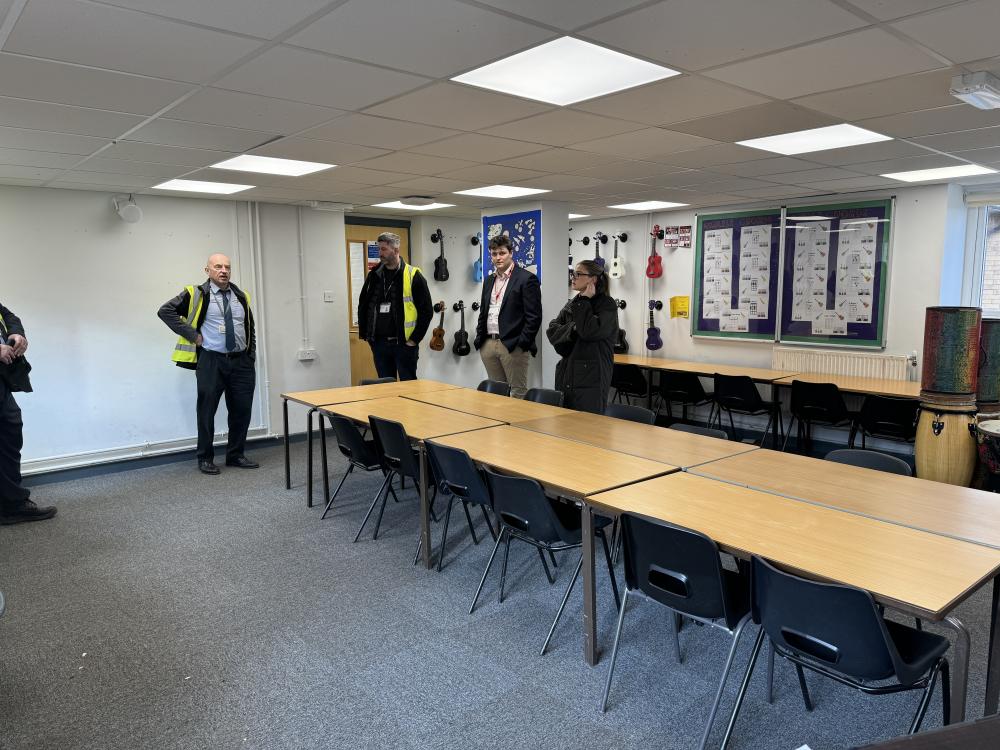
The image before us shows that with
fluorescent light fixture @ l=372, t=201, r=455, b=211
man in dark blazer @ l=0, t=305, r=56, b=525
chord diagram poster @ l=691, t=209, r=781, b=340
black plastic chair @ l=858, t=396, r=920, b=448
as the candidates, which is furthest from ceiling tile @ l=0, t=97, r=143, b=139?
chord diagram poster @ l=691, t=209, r=781, b=340

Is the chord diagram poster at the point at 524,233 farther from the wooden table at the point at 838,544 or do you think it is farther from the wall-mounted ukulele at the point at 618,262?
the wooden table at the point at 838,544

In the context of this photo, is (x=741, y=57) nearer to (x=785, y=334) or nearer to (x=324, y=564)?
(x=324, y=564)

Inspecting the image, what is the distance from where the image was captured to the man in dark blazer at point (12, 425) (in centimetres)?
437

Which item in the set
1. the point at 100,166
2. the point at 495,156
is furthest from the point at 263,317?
the point at 495,156

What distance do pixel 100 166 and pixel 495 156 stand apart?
261 centimetres

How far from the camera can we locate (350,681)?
266 cm

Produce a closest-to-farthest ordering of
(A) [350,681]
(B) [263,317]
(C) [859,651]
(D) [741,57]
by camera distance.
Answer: (C) [859,651], (D) [741,57], (A) [350,681], (B) [263,317]

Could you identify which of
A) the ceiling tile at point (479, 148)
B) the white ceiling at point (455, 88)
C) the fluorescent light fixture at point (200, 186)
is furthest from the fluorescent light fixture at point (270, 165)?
the ceiling tile at point (479, 148)

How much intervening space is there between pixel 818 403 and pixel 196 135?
5.07m

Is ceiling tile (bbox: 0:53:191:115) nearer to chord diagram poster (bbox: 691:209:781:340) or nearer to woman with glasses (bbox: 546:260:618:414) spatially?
woman with glasses (bbox: 546:260:618:414)

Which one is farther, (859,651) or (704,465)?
(704,465)

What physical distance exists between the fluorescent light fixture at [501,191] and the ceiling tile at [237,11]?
3.59 meters

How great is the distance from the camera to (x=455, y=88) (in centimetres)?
279

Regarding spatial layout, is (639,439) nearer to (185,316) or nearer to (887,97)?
(887,97)
